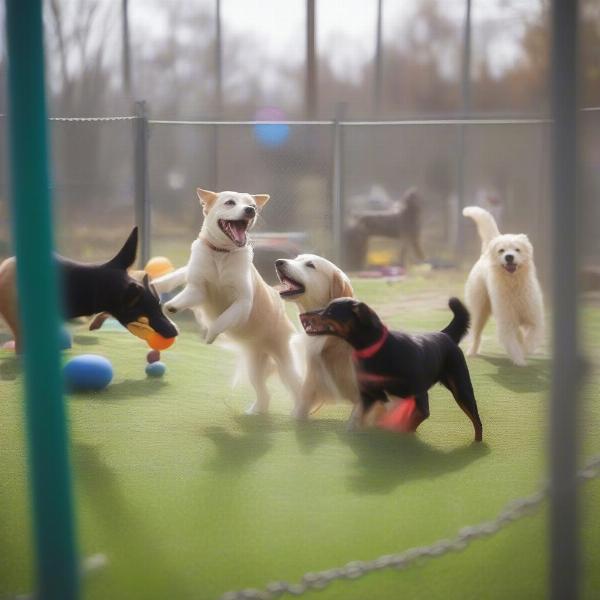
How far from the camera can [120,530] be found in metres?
2.53

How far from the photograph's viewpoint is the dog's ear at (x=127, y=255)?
12.8ft

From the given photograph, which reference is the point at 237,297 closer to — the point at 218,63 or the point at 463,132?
the point at 463,132

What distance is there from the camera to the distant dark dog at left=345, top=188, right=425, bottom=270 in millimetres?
10016

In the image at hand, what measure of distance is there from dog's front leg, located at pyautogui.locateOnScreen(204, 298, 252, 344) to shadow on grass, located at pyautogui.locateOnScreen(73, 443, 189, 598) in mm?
847

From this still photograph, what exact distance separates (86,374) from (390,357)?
1718 mm

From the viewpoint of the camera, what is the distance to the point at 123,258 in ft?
12.9

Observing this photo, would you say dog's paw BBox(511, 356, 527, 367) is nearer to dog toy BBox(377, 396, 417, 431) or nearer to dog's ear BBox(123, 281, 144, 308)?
dog toy BBox(377, 396, 417, 431)

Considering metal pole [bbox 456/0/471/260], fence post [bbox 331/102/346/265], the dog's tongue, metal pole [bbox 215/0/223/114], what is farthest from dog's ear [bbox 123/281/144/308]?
metal pole [bbox 215/0/223/114]

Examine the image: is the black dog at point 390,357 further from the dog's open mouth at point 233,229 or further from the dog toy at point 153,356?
the dog toy at point 153,356

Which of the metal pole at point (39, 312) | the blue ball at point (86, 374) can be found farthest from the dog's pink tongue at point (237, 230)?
the metal pole at point (39, 312)

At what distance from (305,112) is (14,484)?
27.4ft

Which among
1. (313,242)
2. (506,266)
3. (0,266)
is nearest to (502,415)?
(506,266)

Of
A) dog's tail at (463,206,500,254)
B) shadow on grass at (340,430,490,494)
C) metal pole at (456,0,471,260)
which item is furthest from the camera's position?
metal pole at (456,0,471,260)

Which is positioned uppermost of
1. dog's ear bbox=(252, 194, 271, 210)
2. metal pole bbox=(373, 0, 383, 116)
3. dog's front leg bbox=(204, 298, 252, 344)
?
metal pole bbox=(373, 0, 383, 116)
